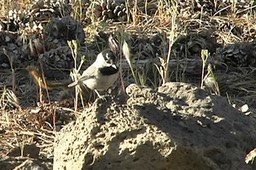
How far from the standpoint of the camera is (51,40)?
528 centimetres

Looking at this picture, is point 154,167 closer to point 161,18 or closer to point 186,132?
point 186,132

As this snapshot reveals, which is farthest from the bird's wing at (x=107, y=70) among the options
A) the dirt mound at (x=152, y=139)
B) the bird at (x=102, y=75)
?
the dirt mound at (x=152, y=139)

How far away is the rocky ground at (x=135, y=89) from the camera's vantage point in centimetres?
234

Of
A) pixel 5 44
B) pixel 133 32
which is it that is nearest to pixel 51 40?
pixel 5 44

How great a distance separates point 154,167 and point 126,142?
0.12m

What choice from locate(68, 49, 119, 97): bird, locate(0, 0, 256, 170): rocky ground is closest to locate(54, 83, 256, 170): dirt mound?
locate(0, 0, 256, 170): rocky ground

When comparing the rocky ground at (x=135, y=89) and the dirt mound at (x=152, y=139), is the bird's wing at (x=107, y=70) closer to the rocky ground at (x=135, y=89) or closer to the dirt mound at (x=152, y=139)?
the rocky ground at (x=135, y=89)

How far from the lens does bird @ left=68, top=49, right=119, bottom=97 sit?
153 inches

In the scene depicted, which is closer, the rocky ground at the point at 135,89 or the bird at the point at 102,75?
the rocky ground at the point at 135,89

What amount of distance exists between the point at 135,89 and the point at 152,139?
416 millimetres

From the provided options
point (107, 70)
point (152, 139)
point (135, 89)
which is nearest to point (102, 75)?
point (107, 70)

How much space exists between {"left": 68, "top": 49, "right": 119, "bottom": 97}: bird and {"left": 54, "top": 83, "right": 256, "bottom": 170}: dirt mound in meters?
1.30

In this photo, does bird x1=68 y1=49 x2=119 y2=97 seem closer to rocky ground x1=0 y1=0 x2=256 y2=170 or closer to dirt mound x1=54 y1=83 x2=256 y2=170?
rocky ground x1=0 y1=0 x2=256 y2=170

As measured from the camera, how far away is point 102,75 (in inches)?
153
